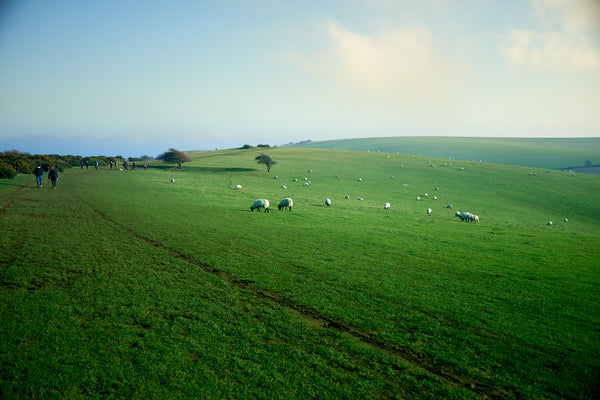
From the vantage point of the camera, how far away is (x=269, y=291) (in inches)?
419

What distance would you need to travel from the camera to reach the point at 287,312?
30.0 ft

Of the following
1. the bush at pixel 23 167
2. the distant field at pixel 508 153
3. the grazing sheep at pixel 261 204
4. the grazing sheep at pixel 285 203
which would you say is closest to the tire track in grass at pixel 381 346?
the grazing sheep at pixel 261 204

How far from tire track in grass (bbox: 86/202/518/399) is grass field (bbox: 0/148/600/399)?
4cm

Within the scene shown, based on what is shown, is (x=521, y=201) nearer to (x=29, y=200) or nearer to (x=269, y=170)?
(x=269, y=170)

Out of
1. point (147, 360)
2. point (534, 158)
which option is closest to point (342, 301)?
point (147, 360)

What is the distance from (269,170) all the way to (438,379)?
65210mm

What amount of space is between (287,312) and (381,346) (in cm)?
292

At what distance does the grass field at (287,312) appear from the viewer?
6.34 meters

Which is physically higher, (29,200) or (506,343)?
(29,200)

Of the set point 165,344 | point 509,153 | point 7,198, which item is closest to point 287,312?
point 165,344

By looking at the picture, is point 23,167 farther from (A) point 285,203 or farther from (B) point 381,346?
(B) point 381,346

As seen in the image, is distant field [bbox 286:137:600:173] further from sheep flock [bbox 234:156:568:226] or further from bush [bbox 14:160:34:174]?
bush [bbox 14:160:34:174]

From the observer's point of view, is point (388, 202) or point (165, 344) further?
point (388, 202)

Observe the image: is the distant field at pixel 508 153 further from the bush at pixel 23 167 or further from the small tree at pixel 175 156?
the bush at pixel 23 167
